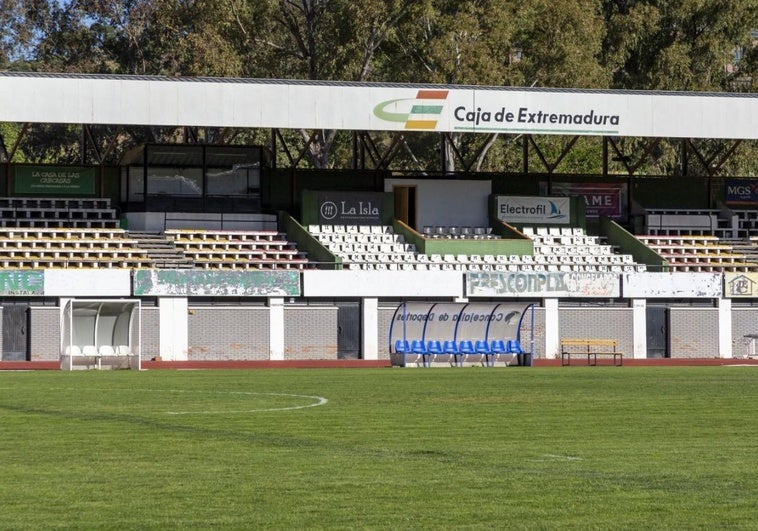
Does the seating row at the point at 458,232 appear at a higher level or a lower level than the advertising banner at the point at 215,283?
higher

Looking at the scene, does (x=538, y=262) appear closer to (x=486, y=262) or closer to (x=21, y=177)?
(x=486, y=262)

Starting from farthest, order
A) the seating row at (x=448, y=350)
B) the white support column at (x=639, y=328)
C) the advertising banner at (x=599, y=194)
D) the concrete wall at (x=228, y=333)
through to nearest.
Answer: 1. the advertising banner at (x=599, y=194)
2. the white support column at (x=639, y=328)
3. the concrete wall at (x=228, y=333)
4. the seating row at (x=448, y=350)

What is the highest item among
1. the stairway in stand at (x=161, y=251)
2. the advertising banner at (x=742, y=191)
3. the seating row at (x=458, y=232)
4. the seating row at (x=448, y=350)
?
the advertising banner at (x=742, y=191)

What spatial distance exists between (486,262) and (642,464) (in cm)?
4335

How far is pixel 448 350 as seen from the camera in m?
46.8

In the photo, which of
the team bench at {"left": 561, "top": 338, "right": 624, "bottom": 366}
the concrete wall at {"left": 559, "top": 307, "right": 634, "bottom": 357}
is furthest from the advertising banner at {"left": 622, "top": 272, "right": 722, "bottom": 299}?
the team bench at {"left": 561, "top": 338, "right": 624, "bottom": 366}

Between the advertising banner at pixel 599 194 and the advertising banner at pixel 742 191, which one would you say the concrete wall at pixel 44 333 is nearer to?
the advertising banner at pixel 599 194

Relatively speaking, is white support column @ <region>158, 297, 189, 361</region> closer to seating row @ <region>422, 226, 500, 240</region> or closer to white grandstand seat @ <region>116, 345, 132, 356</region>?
white grandstand seat @ <region>116, 345, 132, 356</region>

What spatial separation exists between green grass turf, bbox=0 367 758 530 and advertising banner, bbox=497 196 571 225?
35.5m

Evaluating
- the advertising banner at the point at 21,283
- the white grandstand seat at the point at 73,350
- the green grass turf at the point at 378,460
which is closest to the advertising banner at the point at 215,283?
the advertising banner at the point at 21,283

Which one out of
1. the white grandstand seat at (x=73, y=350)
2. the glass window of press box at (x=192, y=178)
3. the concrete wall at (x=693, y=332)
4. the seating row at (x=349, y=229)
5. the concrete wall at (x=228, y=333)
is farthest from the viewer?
the seating row at (x=349, y=229)

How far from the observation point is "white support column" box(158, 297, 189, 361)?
169 ft

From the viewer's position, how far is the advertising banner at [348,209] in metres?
60.9

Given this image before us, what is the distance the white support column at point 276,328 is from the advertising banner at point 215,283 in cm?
38
